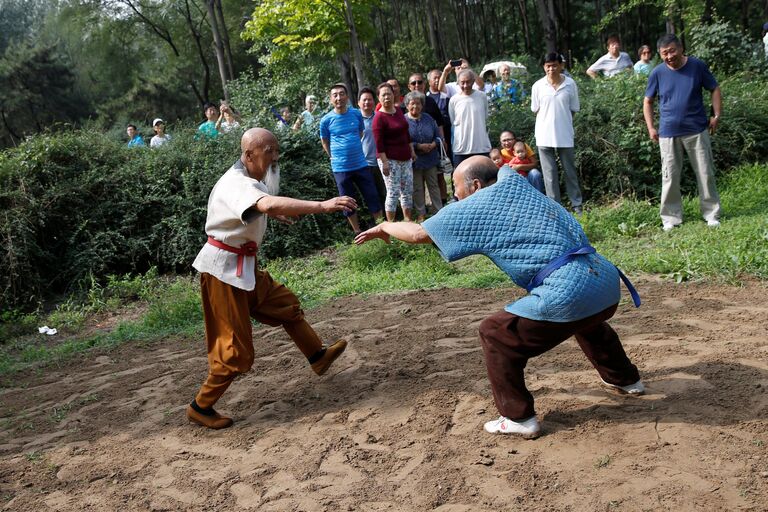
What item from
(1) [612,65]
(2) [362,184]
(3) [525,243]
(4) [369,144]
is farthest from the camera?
(1) [612,65]

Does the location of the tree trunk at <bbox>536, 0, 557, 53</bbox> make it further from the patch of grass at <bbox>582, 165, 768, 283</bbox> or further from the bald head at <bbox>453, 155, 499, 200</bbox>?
the bald head at <bbox>453, 155, 499, 200</bbox>

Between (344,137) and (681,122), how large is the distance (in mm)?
4033

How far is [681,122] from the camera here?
323 inches

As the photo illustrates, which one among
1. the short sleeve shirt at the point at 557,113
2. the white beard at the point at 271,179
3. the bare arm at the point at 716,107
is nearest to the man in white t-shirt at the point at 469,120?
the short sleeve shirt at the point at 557,113

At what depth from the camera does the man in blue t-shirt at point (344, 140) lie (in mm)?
9594

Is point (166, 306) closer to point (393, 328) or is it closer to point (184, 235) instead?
point (184, 235)

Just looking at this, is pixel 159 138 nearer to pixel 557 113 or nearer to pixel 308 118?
pixel 308 118

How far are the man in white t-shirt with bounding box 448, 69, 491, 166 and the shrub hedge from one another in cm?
141

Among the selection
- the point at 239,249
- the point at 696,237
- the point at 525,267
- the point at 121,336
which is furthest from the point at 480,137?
the point at 525,267

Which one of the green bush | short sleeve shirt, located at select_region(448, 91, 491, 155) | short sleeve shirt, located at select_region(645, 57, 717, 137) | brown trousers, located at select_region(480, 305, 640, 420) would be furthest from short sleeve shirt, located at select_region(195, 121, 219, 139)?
brown trousers, located at select_region(480, 305, 640, 420)

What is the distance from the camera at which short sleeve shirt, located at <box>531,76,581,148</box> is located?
9258 mm

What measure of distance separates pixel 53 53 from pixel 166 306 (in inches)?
1321

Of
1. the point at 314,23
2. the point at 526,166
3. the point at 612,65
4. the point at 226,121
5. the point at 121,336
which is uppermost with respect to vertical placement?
the point at 314,23

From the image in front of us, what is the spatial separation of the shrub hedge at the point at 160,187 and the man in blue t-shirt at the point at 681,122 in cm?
157
